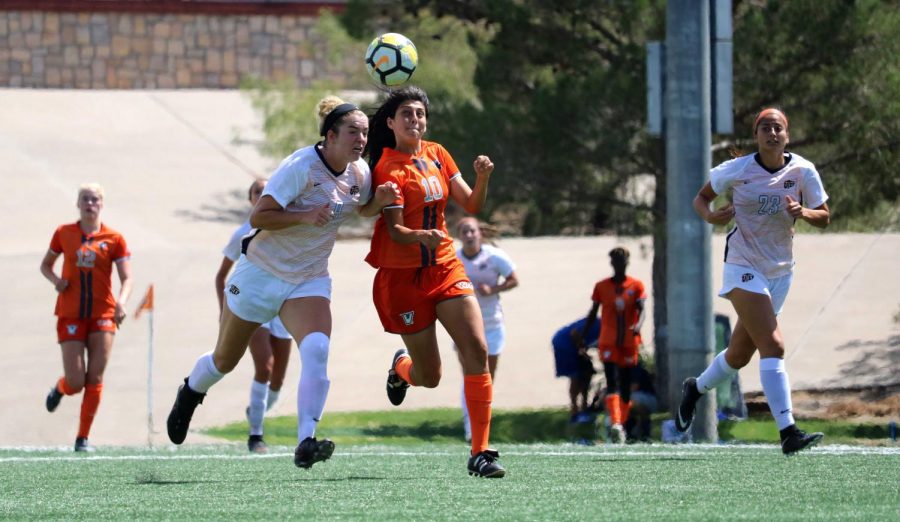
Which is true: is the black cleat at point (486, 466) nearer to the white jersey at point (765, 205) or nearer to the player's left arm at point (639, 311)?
the white jersey at point (765, 205)

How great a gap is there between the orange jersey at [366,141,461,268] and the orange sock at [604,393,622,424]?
251 inches

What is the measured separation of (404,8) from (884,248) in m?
8.45

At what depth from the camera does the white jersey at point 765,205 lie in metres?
8.77

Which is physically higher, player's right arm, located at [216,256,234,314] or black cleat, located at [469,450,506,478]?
player's right arm, located at [216,256,234,314]

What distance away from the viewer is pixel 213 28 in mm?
34281

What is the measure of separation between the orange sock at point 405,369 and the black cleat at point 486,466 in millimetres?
942

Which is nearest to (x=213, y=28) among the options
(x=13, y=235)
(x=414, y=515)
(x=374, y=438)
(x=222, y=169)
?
(x=222, y=169)

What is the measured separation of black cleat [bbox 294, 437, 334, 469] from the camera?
704cm

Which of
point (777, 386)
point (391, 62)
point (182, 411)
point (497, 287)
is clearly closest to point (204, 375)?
point (182, 411)

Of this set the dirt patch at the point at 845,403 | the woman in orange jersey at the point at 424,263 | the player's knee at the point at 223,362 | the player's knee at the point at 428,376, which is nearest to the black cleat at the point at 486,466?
the woman in orange jersey at the point at 424,263

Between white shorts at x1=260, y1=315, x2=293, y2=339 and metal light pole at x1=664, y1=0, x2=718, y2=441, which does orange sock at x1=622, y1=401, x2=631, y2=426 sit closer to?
metal light pole at x1=664, y1=0, x2=718, y2=441

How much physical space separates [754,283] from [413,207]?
2.28m

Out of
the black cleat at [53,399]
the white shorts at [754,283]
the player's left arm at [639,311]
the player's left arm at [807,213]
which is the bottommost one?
the black cleat at [53,399]

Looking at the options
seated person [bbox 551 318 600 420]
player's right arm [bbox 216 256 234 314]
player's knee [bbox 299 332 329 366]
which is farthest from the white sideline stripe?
seated person [bbox 551 318 600 420]
